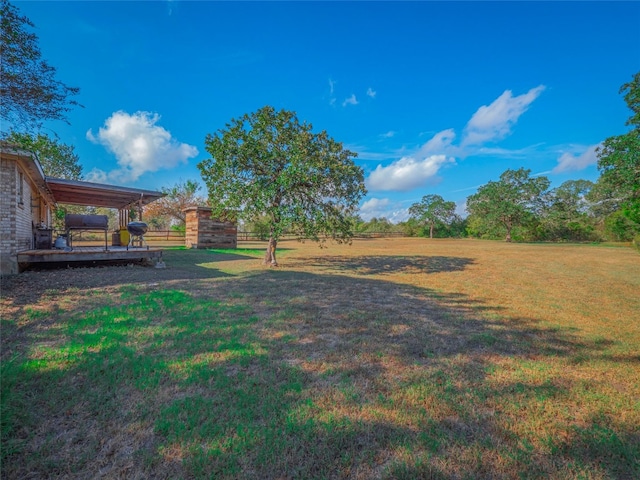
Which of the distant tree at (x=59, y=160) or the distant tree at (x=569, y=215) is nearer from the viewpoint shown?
the distant tree at (x=59, y=160)

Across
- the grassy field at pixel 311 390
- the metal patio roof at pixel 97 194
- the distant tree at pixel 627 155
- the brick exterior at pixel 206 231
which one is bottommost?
the grassy field at pixel 311 390

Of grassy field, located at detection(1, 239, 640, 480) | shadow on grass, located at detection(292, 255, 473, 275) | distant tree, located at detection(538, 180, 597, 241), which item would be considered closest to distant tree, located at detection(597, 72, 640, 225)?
shadow on grass, located at detection(292, 255, 473, 275)

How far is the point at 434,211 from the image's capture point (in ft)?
165

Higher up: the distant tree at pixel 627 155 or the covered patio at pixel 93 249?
the distant tree at pixel 627 155

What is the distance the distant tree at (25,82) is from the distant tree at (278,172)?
4.33 metres

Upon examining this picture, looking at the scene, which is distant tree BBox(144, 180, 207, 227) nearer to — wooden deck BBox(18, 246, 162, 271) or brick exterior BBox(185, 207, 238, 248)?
brick exterior BBox(185, 207, 238, 248)

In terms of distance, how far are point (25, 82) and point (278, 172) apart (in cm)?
760

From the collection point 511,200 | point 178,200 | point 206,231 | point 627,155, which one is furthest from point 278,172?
point 511,200

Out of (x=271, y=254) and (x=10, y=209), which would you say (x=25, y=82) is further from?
Result: (x=271, y=254)

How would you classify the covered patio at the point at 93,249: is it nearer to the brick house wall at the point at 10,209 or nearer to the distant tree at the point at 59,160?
the brick house wall at the point at 10,209

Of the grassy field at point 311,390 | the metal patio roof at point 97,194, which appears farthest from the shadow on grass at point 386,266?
the metal patio roof at point 97,194

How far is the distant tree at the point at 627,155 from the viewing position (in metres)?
11.6

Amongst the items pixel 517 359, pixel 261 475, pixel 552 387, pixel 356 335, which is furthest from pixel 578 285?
pixel 261 475

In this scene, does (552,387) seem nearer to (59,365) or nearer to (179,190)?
(59,365)
